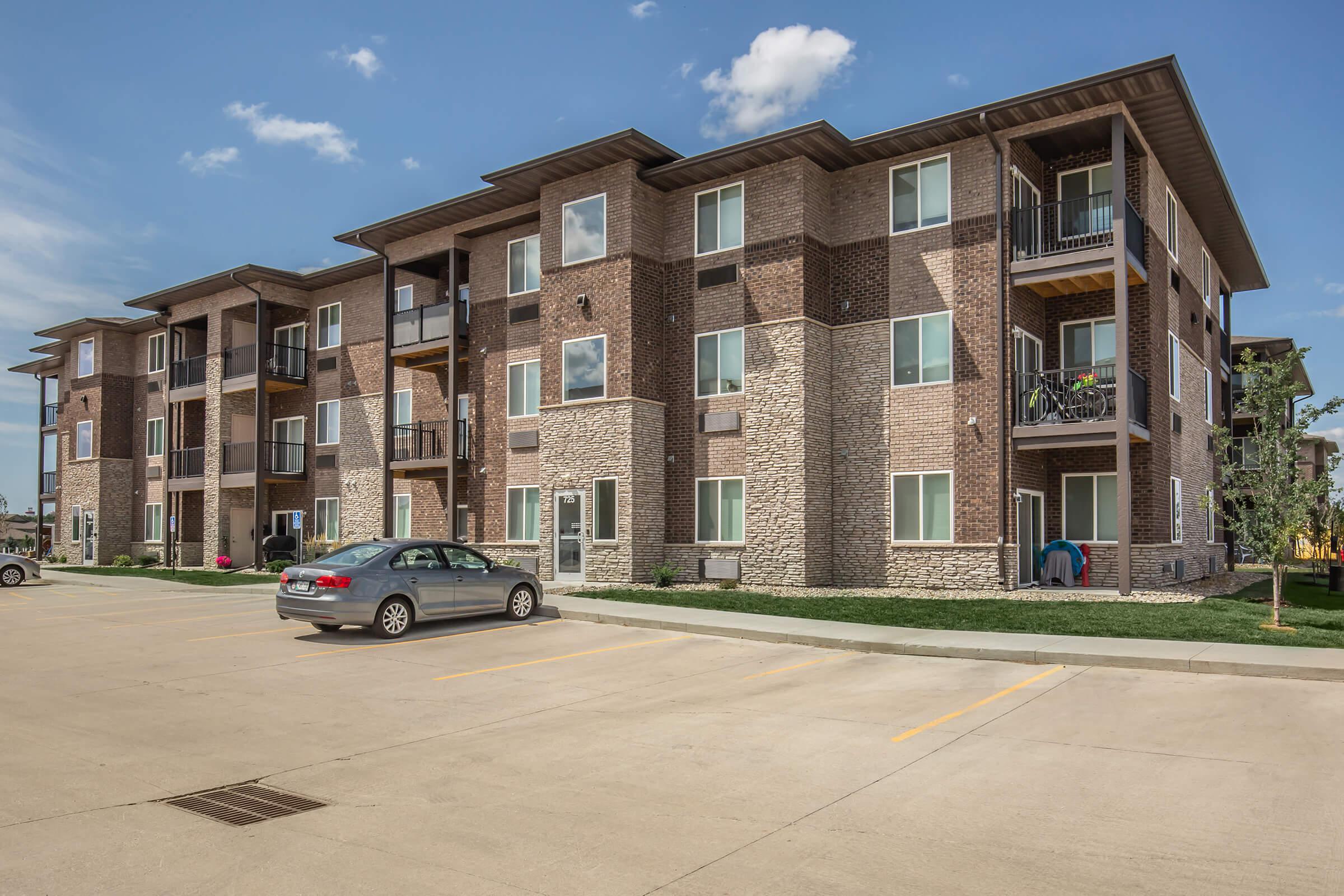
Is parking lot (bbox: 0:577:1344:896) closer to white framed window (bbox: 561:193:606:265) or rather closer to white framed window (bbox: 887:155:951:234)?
white framed window (bbox: 887:155:951:234)

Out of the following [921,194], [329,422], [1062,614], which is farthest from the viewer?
[329,422]

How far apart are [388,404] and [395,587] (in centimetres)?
1577

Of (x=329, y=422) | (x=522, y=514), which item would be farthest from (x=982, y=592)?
(x=329, y=422)

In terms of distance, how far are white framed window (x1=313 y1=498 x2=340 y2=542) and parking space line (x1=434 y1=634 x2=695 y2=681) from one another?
70.3ft

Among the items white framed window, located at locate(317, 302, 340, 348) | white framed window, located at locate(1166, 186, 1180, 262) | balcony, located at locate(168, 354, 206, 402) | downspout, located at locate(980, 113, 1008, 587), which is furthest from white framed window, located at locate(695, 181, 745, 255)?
balcony, located at locate(168, 354, 206, 402)

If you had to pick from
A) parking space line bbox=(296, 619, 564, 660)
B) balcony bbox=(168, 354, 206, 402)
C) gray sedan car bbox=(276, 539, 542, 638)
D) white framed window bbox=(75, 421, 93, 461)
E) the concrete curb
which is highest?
balcony bbox=(168, 354, 206, 402)

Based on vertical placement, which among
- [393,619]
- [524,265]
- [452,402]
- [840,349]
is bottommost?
[393,619]

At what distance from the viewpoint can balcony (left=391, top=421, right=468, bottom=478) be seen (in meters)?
28.3

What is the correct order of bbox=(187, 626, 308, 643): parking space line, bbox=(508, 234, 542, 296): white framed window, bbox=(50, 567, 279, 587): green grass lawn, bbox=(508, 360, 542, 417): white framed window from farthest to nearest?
bbox=(50, 567, 279, 587): green grass lawn, bbox=(508, 234, 542, 296): white framed window, bbox=(508, 360, 542, 417): white framed window, bbox=(187, 626, 308, 643): parking space line

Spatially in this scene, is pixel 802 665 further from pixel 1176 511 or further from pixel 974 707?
pixel 1176 511

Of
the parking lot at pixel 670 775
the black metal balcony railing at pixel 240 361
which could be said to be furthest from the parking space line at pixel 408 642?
the black metal balcony railing at pixel 240 361

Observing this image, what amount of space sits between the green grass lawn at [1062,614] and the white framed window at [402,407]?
13.1m

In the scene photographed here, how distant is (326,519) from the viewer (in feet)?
112

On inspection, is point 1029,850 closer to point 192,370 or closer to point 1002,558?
point 1002,558
